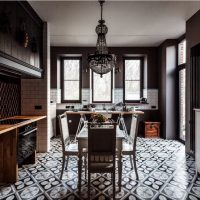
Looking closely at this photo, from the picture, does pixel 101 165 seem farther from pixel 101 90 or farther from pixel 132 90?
pixel 132 90

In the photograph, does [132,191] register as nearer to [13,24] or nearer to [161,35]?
[13,24]

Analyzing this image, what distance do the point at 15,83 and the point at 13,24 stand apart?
1.56 meters

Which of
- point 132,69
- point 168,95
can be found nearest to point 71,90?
point 132,69

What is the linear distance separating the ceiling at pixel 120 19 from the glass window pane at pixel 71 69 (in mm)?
983

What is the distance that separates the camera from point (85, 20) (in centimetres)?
442

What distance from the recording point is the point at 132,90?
6.91 meters

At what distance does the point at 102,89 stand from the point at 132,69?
4.15 feet

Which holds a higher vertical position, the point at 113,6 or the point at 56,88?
the point at 113,6

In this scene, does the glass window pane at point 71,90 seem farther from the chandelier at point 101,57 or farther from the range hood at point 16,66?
the chandelier at point 101,57

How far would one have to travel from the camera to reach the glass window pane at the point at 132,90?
6.88 m

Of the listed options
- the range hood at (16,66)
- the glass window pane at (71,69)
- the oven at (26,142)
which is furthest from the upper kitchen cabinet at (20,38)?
the glass window pane at (71,69)

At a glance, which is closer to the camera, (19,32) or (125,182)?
(125,182)

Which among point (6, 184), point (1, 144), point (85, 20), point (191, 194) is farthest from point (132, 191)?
point (85, 20)

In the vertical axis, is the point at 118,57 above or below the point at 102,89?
above
